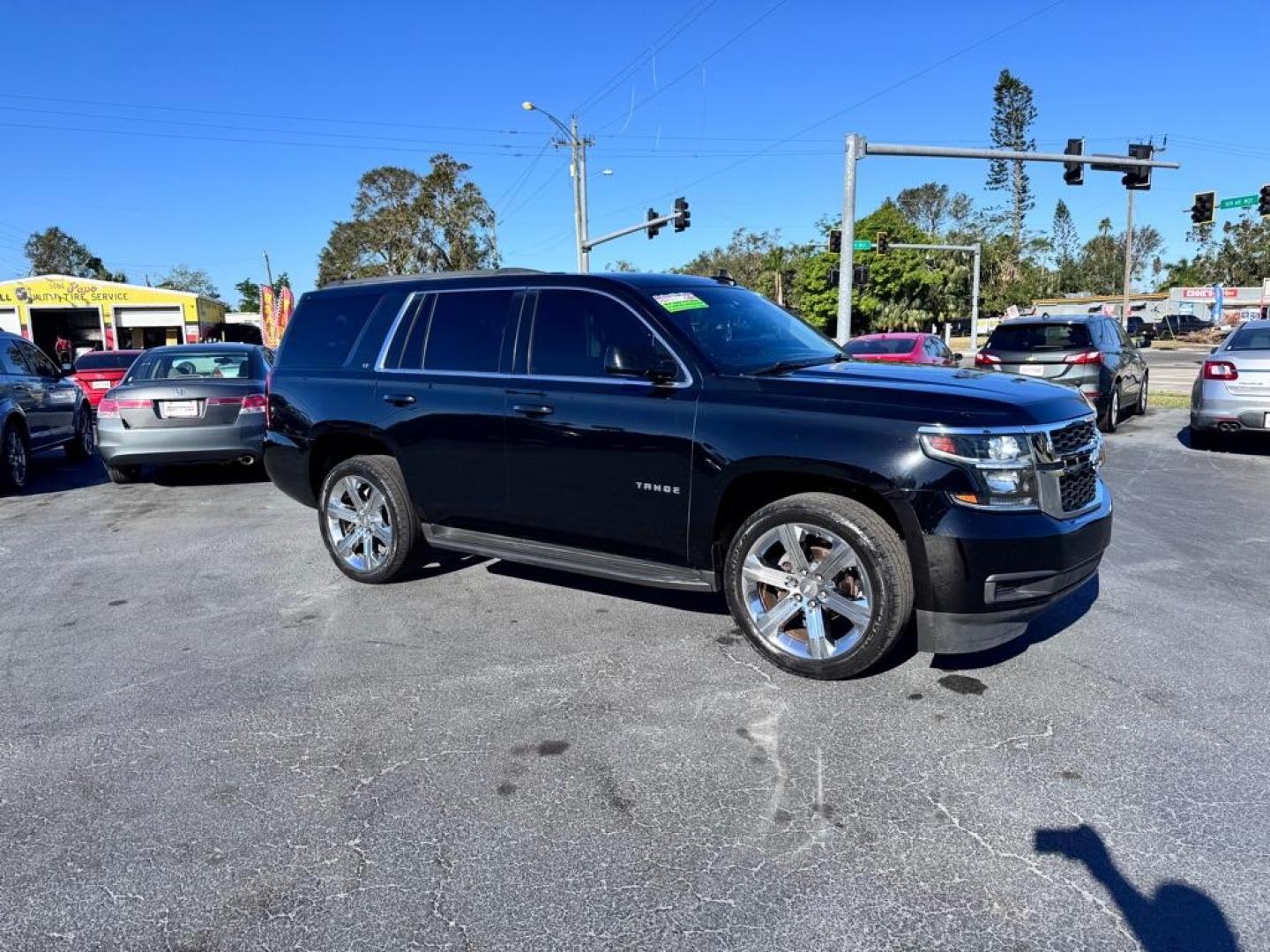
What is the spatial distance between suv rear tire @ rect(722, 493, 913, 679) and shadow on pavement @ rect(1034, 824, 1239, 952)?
1.16m

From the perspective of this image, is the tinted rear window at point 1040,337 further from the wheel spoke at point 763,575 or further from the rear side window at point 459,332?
the wheel spoke at point 763,575

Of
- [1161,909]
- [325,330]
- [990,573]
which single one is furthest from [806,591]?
[325,330]

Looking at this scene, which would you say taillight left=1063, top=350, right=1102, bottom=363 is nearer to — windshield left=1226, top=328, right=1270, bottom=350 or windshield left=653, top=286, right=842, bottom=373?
windshield left=1226, top=328, right=1270, bottom=350

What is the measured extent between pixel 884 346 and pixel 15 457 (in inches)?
513

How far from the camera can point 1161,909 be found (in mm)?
2434

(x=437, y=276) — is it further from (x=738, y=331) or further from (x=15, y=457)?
(x=15, y=457)

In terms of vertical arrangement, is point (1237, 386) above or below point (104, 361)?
below

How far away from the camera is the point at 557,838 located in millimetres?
2822

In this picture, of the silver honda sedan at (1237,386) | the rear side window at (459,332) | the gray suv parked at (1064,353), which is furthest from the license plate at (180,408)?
the silver honda sedan at (1237,386)

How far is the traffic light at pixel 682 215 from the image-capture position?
2728 cm

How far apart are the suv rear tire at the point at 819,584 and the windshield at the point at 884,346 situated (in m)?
11.7

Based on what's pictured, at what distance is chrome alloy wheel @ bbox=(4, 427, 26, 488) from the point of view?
9195mm

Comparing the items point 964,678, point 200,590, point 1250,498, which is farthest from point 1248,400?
point 200,590

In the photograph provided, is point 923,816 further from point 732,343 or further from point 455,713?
point 732,343
